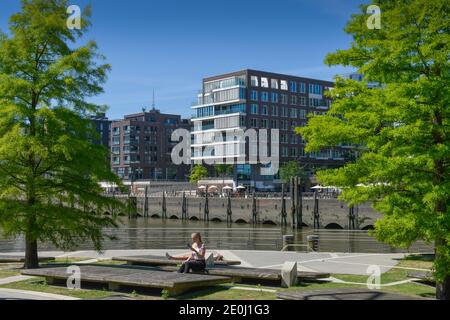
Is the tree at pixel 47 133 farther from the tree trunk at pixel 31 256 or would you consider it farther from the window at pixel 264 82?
the window at pixel 264 82

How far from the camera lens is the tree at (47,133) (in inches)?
797

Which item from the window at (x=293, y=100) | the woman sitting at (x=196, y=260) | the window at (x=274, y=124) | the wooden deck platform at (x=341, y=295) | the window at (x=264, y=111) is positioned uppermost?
the window at (x=293, y=100)

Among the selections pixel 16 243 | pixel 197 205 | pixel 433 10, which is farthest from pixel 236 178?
pixel 433 10

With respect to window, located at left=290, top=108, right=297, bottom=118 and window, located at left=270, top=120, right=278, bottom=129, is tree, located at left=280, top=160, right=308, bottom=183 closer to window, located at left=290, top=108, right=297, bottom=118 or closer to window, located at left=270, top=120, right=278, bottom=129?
window, located at left=270, top=120, right=278, bottom=129

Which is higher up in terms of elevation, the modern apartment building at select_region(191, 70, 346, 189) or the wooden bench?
the modern apartment building at select_region(191, 70, 346, 189)

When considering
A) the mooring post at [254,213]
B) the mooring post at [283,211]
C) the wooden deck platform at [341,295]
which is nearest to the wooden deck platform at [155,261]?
the wooden deck platform at [341,295]

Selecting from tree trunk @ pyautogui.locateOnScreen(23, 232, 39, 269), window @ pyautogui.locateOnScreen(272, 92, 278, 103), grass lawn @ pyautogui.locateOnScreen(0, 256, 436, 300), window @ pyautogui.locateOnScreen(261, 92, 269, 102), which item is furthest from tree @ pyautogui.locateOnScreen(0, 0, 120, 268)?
window @ pyautogui.locateOnScreen(272, 92, 278, 103)

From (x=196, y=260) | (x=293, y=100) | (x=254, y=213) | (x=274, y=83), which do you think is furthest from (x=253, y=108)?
(x=196, y=260)

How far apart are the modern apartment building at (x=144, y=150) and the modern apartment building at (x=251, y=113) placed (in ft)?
124

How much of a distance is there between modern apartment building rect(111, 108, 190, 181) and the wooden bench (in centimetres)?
14054

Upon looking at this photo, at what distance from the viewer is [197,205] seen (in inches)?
3430

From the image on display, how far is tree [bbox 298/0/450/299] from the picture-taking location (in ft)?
43.2
